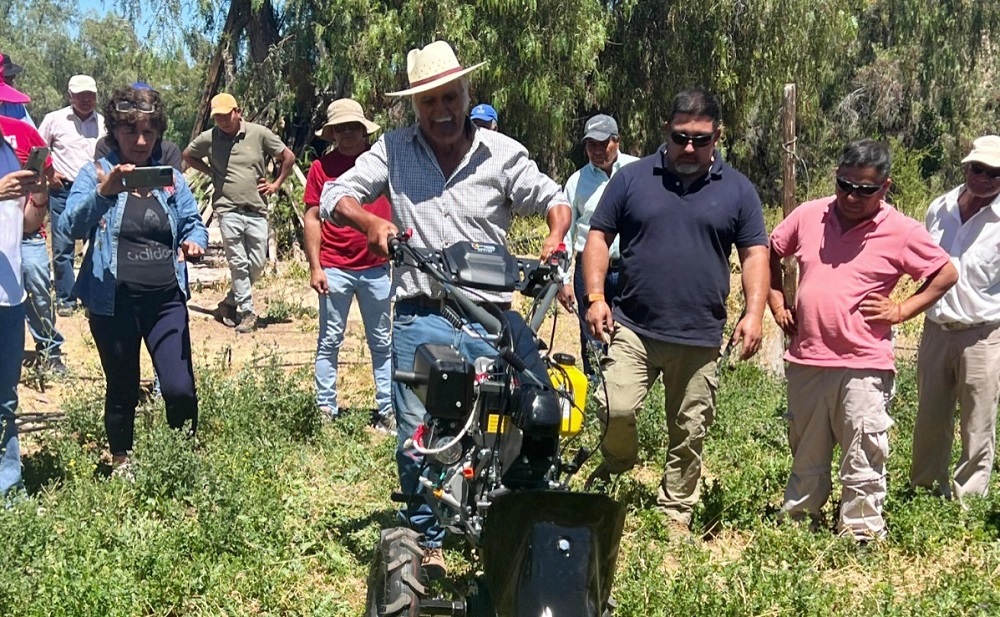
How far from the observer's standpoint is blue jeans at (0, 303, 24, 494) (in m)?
5.20

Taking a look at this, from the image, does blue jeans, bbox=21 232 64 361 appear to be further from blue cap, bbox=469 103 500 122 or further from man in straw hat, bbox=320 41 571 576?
man in straw hat, bbox=320 41 571 576

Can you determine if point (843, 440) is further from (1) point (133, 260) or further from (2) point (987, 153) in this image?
(1) point (133, 260)

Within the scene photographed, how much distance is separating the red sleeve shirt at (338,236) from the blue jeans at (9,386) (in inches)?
87.2

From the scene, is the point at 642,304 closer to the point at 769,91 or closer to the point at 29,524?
the point at 29,524

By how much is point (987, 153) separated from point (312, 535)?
3.79 m

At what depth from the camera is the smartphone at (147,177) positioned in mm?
5375

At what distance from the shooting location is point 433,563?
451 cm

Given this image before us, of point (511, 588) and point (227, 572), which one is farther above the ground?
point (511, 588)

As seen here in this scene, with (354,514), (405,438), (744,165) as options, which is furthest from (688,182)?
(744,165)

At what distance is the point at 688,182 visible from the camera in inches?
204

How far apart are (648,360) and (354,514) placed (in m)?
1.68

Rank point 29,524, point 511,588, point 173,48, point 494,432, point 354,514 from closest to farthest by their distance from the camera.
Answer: point 511,588, point 494,432, point 29,524, point 354,514, point 173,48

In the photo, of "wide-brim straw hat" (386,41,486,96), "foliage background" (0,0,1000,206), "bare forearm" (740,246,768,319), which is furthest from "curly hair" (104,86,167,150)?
"foliage background" (0,0,1000,206)

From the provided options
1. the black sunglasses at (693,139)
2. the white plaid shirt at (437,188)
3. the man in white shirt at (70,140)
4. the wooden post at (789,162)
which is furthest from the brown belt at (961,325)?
the man in white shirt at (70,140)
